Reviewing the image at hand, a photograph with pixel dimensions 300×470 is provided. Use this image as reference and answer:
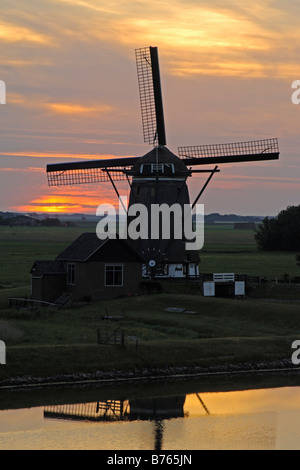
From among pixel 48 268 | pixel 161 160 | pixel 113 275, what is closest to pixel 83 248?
pixel 48 268

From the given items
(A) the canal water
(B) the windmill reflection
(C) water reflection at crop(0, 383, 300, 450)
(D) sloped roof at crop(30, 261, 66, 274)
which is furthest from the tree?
(B) the windmill reflection

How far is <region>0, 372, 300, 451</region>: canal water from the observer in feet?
116

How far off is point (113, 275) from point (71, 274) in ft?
10.9

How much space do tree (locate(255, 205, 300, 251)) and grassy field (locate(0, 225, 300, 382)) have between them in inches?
2893

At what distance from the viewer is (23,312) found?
6112 cm

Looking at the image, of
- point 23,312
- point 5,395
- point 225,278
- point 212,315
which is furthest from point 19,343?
point 225,278

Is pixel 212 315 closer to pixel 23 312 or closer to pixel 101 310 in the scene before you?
pixel 101 310

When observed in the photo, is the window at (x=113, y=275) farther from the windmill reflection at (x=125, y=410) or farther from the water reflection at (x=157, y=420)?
the windmill reflection at (x=125, y=410)

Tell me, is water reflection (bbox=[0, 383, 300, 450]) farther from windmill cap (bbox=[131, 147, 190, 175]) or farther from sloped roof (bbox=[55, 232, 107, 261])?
windmill cap (bbox=[131, 147, 190, 175])

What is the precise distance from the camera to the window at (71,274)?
225ft

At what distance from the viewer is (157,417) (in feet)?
132

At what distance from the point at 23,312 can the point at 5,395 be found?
62.6 ft

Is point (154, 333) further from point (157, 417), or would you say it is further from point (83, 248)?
point (83, 248)

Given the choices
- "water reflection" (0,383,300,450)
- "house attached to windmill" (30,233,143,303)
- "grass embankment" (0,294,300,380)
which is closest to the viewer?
"water reflection" (0,383,300,450)
